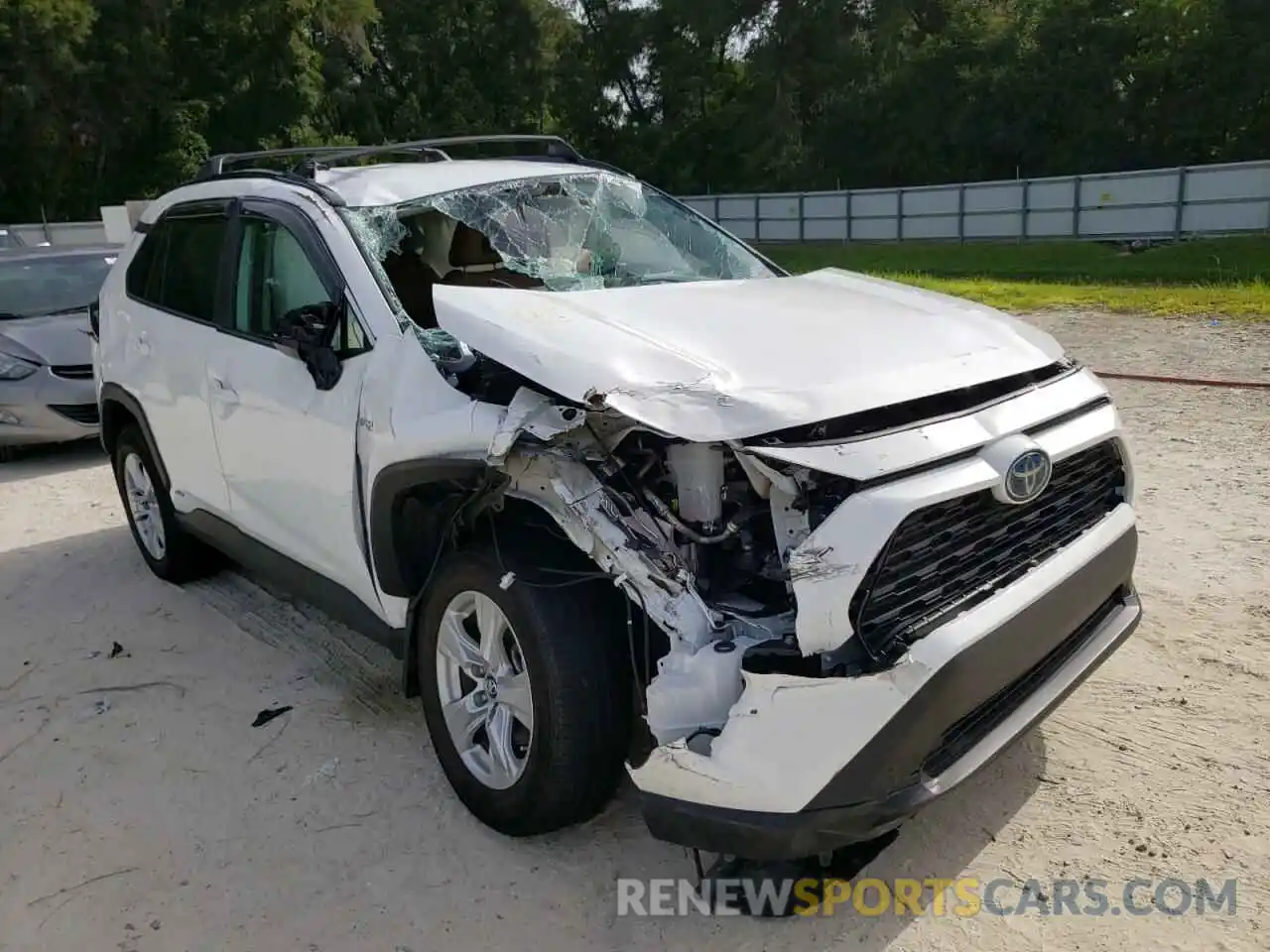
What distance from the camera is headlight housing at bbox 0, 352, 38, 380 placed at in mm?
7719

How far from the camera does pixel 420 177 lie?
4.05m

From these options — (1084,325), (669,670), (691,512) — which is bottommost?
(1084,325)

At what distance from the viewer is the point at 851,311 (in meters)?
3.39

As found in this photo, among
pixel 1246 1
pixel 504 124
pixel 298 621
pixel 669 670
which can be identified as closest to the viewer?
pixel 669 670

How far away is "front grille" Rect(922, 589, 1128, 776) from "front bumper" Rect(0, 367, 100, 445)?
694 centimetres

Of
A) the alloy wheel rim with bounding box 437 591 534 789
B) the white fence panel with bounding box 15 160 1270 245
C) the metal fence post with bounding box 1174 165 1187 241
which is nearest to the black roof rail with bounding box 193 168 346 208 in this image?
Result: the alloy wheel rim with bounding box 437 591 534 789

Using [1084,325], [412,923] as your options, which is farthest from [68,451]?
[1084,325]

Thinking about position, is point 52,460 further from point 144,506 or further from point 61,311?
point 144,506

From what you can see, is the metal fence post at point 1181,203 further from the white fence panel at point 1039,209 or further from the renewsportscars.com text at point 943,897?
the renewsportscars.com text at point 943,897

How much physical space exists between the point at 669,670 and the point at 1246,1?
121 ft

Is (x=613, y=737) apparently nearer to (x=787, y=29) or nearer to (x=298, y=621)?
(x=298, y=621)

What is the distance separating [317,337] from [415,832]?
5.11ft

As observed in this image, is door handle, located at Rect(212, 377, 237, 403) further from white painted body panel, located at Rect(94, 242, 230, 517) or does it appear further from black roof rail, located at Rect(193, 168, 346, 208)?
black roof rail, located at Rect(193, 168, 346, 208)

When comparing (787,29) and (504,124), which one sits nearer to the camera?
(787,29)
